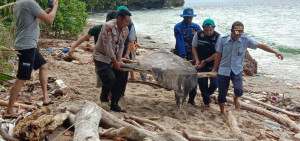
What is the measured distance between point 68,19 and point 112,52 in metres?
8.13

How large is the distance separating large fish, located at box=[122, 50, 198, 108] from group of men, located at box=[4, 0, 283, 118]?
0.36m

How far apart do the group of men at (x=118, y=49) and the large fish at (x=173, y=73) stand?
356 millimetres

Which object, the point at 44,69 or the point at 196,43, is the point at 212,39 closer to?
the point at 196,43

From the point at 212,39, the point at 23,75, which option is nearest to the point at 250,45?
the point at 212,39

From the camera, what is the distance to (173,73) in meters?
4.61

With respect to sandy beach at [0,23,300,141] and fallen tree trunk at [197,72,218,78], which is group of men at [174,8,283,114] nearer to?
fallen tree trunk at [197,72,218,78]

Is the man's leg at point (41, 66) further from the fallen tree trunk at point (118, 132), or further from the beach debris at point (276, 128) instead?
the beach debris at point (276, 128)

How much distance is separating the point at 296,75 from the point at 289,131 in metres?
6.15

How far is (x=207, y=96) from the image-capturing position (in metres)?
5.65

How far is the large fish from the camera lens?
457 cm

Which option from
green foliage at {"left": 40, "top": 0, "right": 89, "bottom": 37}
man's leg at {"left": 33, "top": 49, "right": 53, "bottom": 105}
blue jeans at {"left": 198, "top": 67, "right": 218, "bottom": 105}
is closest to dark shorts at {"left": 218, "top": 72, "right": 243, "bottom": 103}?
blue jeans at {"left": 198, "top": 67, "right": 218, "bottom": 105}

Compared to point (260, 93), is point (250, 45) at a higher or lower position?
higher

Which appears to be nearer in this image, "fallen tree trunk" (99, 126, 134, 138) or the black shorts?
"fallen tree trunk" (99, 126, 134, 138)

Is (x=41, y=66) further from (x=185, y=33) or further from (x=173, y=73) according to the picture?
(x=185, y=33)
